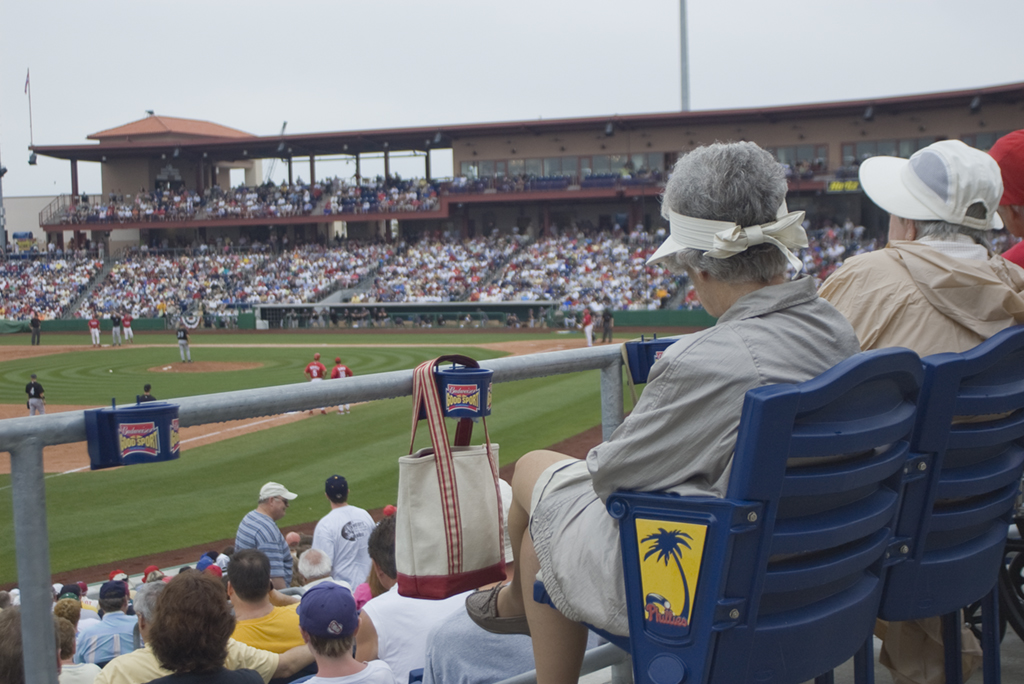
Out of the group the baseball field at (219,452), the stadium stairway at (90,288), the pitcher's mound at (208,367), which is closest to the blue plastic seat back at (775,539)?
the baseball field at (219,452)

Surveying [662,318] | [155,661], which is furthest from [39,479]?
[662,318]

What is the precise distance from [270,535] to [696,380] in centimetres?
606

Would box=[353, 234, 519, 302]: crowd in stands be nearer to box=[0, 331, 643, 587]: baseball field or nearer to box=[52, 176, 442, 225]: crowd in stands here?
box=[52, 176, 442, 225]: crowd in stands

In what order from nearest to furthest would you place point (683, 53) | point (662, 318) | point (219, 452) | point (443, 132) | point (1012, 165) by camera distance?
1. point (1012, 165)
2. point (219, 452)
3. point (662, 318)
4. point (683, 53)
5. point (443, 132)

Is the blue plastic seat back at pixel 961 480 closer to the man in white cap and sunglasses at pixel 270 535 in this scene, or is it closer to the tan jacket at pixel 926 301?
the tan jacket at pixel 926 301

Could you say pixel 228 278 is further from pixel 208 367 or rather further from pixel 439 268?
pixel 208 367

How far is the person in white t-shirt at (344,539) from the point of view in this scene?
7418mm

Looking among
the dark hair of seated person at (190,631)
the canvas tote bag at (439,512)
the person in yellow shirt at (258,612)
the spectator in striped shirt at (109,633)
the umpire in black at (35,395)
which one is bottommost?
the umpire in black at (35,395)

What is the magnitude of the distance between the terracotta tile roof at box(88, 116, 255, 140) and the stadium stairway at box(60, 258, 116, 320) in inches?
579

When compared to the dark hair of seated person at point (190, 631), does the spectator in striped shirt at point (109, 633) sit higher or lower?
lower

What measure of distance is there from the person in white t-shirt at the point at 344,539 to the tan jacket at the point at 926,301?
17.6 ft

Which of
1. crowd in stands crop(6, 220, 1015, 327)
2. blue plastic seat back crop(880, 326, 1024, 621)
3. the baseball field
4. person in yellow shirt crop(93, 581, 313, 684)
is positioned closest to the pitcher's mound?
the baseball field

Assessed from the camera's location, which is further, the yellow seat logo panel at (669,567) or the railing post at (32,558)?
the yellow seat logo panel at (669,567)

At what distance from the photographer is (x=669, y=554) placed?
1747mm
